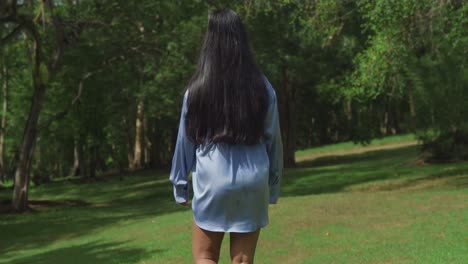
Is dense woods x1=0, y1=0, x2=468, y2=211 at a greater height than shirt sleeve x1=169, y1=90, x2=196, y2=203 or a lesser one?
greater

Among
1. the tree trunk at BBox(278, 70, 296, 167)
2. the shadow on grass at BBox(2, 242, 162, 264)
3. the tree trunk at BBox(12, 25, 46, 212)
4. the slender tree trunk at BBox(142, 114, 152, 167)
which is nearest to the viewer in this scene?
the shadow on grass at BBox(2, 242, 162, 264)

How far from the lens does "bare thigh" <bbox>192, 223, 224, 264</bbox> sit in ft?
13.3

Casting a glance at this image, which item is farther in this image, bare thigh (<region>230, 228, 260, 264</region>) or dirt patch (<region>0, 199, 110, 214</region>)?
dirt patch (<region>0, 199, 110, 214</region>)

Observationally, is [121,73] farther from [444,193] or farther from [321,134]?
[321,134]

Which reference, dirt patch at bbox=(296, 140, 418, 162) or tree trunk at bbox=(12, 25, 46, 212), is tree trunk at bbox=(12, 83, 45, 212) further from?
dirt patch at bbox=(296, 140, 418, 162)

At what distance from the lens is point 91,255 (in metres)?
13.3

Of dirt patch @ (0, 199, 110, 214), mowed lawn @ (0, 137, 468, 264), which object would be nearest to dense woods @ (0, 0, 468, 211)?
dirt patch @ (0, 199, 110, 214)

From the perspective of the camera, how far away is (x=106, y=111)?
123 feet

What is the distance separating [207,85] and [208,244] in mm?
871

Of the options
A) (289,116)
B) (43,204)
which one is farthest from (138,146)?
(43,204)

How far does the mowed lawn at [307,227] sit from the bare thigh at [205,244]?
229 inches

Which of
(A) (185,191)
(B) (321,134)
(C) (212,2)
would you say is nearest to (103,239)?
(C) (212,2)

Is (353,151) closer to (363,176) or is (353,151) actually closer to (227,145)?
(363,176)

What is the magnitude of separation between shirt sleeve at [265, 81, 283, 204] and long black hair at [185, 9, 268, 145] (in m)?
0.04
